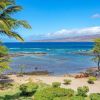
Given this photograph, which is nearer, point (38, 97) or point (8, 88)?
point (38, 97)

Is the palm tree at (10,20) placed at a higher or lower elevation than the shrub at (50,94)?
higher

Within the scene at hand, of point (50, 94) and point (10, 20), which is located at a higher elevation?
point (10, 20)

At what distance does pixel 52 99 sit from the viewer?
24.2 m

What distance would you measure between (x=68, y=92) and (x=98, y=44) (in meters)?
31.9

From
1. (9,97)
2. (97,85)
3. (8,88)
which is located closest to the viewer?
(9,97)

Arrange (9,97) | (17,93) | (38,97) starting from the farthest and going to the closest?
(17,93) < (9,97) < (38,97)

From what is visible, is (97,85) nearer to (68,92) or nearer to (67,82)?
(67,82)

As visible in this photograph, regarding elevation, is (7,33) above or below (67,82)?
above

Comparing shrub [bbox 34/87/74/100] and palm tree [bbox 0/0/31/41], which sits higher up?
palm tree [bbox 0/0/31/41]

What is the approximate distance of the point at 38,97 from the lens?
2400 cm

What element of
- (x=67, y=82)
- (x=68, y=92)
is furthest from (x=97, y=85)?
(x=68, y=92)

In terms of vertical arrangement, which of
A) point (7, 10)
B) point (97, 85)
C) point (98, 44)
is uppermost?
point (7, 10)

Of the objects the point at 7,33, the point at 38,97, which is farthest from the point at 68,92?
the point at 7,33

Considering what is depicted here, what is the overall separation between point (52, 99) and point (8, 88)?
37.6 feet
